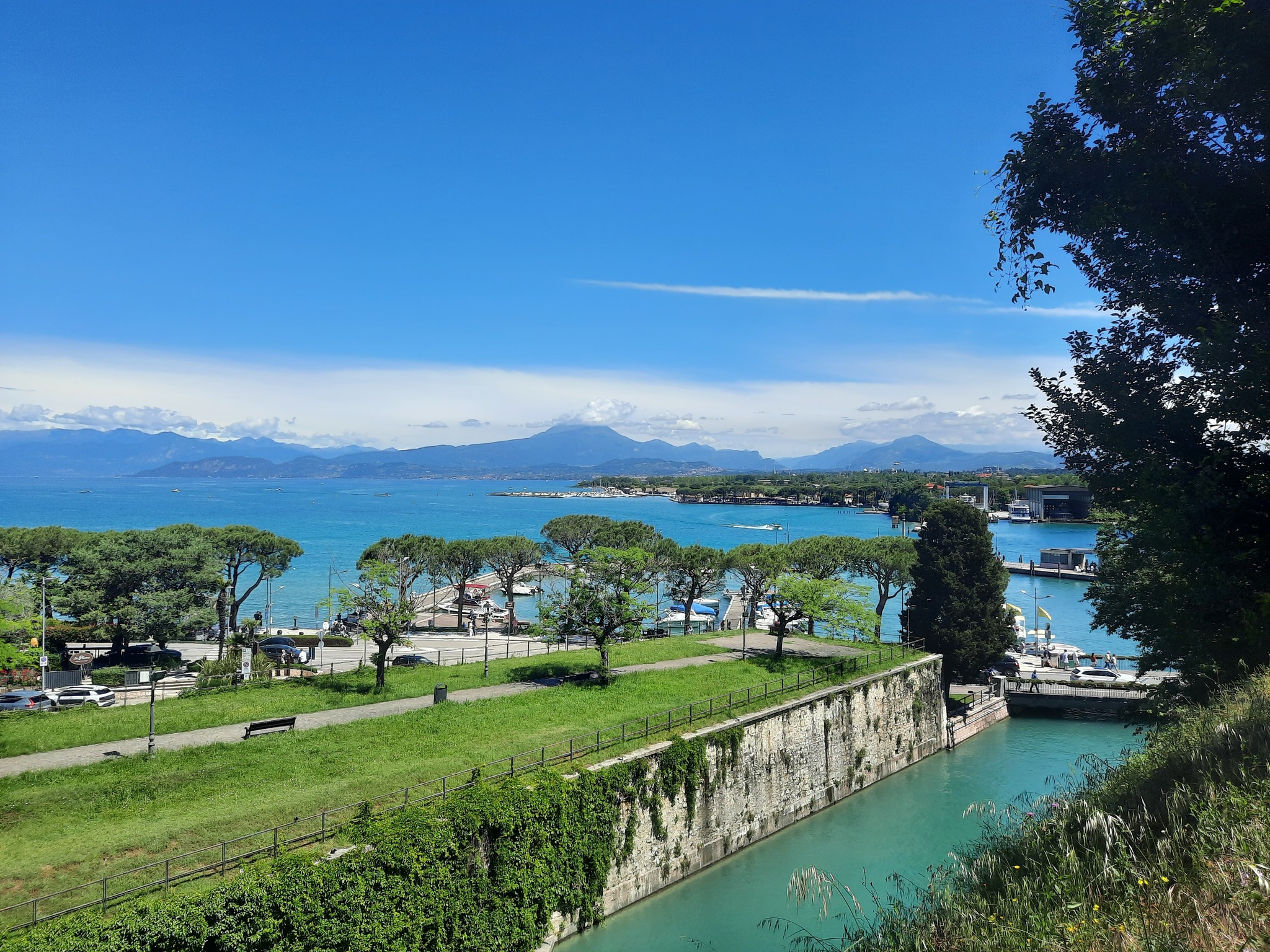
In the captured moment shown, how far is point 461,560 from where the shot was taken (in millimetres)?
46375

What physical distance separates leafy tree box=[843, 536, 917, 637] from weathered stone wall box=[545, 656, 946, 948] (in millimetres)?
12274

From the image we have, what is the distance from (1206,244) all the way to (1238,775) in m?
6.42

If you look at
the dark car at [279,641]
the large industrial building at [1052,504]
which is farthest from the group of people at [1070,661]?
the large industrial building at [1052,504]

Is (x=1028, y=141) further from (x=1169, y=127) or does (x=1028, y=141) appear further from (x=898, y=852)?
(x=898, y=852)

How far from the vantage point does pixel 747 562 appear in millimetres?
40875

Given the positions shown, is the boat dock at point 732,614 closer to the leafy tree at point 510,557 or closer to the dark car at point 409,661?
the leafy tree at point 510,557

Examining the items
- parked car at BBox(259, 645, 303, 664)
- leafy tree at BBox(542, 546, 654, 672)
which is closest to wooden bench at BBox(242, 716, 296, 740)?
leafy tree at BBox(542, 546, 654, 672)

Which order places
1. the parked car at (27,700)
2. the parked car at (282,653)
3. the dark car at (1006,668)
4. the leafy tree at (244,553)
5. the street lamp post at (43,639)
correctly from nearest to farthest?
the parked car at (27,700) < the street lamp post at (43,639) < the parked car at (282,653) < the dark car at (1006,668) < the leafy tree at (244,553)

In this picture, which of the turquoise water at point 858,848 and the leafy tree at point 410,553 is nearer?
the turquoise water at point 858,848

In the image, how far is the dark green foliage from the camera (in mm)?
10016

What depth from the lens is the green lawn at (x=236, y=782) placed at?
38.9 ft

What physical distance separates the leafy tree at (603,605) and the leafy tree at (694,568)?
59.0ft

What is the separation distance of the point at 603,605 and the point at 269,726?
11.0 m

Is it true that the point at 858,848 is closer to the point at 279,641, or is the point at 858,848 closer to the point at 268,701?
the point at 268,701
